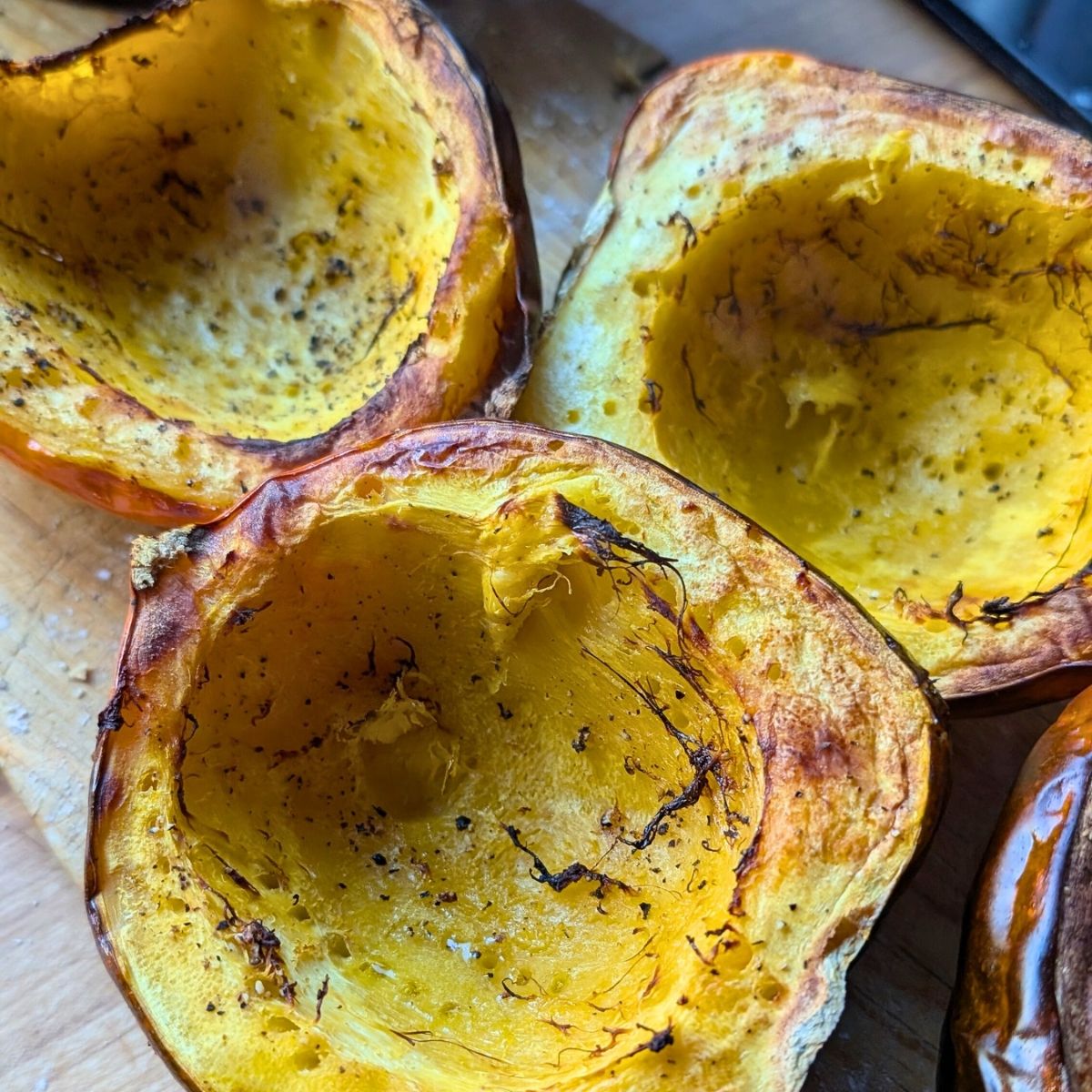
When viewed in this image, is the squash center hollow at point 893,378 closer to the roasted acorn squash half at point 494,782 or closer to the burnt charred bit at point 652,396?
the burnt charred bit at point 652,396

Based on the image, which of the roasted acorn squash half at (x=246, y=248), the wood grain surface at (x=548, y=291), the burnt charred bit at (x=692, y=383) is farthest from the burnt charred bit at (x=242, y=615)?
the burnt charred bit at (x=692, y=383)

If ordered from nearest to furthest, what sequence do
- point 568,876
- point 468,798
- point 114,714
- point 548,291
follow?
point 114,714 → point 568,876 → point 468,798 → point 548,291

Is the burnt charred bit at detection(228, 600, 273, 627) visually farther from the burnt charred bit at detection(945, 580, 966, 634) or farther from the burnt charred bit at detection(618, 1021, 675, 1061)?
the burnt charred bit at detection(945, 580, 966, 634)

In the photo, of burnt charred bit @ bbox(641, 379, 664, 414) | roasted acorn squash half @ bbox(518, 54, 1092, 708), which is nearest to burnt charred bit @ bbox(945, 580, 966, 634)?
roasted acorn squash half @ bbox(518, 54, 1092, 708)

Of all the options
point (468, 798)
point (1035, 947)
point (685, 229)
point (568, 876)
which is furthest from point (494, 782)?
point (685, 229)

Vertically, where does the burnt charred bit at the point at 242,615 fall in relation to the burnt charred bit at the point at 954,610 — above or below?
below

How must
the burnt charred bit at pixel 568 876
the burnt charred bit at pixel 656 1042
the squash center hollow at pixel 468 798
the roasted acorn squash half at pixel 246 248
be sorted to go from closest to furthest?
the burnt charred bit at pixel 656 1042 < the squash center hollow at pixel 468 798 < the burnt charred bit at pixel 568 876 < the roasted acorn squash half at pixel 246 248

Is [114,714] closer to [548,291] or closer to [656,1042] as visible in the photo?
[656,1042]
